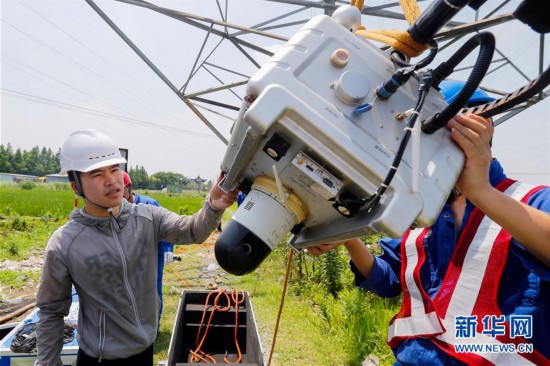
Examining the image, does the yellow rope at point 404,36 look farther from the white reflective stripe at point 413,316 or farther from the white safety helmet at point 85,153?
the white safety helmet at point 85,153

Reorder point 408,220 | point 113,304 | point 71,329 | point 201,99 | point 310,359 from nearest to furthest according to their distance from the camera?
point 408,220, point 113,304, point 71,329, point 310,359, point 201,99

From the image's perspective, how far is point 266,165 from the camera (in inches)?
41.4

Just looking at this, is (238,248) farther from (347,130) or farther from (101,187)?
(101,187)

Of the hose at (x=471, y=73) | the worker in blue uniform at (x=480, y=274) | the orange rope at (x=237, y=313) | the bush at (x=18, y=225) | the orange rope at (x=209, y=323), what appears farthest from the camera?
the bush at (x=18, y=225)

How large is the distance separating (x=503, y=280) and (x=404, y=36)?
837 millimetres

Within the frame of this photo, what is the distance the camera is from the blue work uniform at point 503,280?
3.18 feet

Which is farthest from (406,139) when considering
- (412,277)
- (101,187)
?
(101,187)

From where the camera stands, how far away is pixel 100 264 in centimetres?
193

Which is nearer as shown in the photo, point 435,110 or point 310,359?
point 435,110

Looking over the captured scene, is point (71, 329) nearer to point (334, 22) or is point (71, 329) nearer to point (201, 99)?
point (334, 22)

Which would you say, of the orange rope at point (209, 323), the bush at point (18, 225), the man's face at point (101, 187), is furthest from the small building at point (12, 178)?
the man's face at point (101, 187)

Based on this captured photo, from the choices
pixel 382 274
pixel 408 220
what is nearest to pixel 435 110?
pixel 408 220

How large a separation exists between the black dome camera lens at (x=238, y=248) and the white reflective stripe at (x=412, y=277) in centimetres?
65

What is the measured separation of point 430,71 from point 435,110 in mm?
108
